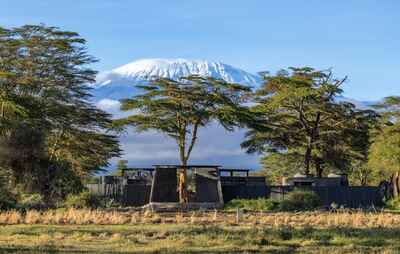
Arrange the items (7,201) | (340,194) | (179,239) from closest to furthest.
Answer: (179,239), (7,201), (340,194)

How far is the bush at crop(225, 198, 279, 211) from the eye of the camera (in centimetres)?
3809

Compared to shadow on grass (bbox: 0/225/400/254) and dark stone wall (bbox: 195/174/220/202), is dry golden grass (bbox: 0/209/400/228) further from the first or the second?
dark stone wall (bbox: 195/174/220/202)

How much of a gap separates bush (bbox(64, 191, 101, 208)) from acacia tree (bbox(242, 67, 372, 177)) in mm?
20545

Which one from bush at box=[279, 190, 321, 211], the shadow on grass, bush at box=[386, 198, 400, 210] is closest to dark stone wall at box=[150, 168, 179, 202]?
bush at box=[279, 190, 321, 211]

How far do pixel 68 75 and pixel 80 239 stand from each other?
3134 cm

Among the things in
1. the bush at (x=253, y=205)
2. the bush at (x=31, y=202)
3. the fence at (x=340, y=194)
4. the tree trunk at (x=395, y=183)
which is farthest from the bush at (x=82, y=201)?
the tree trunk at (x=395, y=183)

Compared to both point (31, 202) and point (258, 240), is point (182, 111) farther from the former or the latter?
point (258, 240)

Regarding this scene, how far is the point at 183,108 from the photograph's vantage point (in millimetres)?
48531

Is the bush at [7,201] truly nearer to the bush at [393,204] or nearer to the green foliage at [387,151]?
the bush at [393,204]

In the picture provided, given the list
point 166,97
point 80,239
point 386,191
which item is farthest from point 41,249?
point 386,191

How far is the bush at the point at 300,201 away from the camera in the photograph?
38.0 metres

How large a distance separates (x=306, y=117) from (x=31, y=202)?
108 ft

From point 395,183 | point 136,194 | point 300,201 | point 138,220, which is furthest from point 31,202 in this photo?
point 395,183

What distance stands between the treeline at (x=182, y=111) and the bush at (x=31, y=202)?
9.74 metres
